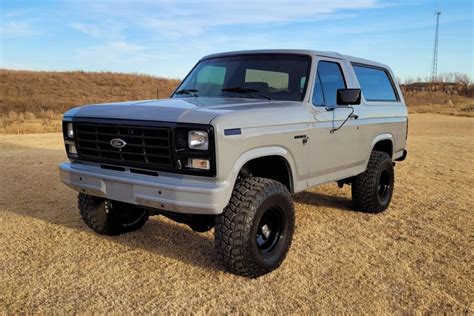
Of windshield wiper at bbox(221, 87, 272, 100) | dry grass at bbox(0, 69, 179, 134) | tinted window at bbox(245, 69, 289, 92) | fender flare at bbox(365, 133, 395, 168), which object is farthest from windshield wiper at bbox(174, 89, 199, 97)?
dry grass at bbox(0, 69, 179, 134)

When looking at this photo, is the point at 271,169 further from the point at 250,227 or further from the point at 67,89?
the point at 67,89

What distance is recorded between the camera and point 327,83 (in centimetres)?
509

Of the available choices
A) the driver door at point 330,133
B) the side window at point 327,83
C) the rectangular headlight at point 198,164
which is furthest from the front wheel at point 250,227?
the side window at point 327,83

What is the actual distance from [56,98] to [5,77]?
1149 centimetres

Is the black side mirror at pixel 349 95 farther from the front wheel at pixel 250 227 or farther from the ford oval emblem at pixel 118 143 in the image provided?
the ford oval emblem at pixel 118 143

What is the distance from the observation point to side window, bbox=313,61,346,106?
16.0 ft

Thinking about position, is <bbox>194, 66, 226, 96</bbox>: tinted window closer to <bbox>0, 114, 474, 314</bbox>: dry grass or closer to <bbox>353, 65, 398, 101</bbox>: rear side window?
<bbox>0, 114, 474, 314</bbox>: dry grass

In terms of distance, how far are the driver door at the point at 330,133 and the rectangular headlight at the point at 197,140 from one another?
4.83 ft

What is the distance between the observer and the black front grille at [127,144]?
12.1ft

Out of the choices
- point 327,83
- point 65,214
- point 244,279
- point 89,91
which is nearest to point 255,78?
point 327,83

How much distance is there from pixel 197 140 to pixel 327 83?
2166 millimetres

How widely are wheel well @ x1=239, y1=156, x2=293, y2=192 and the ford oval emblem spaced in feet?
3.66

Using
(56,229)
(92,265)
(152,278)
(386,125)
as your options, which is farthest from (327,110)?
(56,229)

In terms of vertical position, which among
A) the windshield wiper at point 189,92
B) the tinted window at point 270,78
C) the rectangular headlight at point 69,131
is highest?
the tinted window at point 270,78
